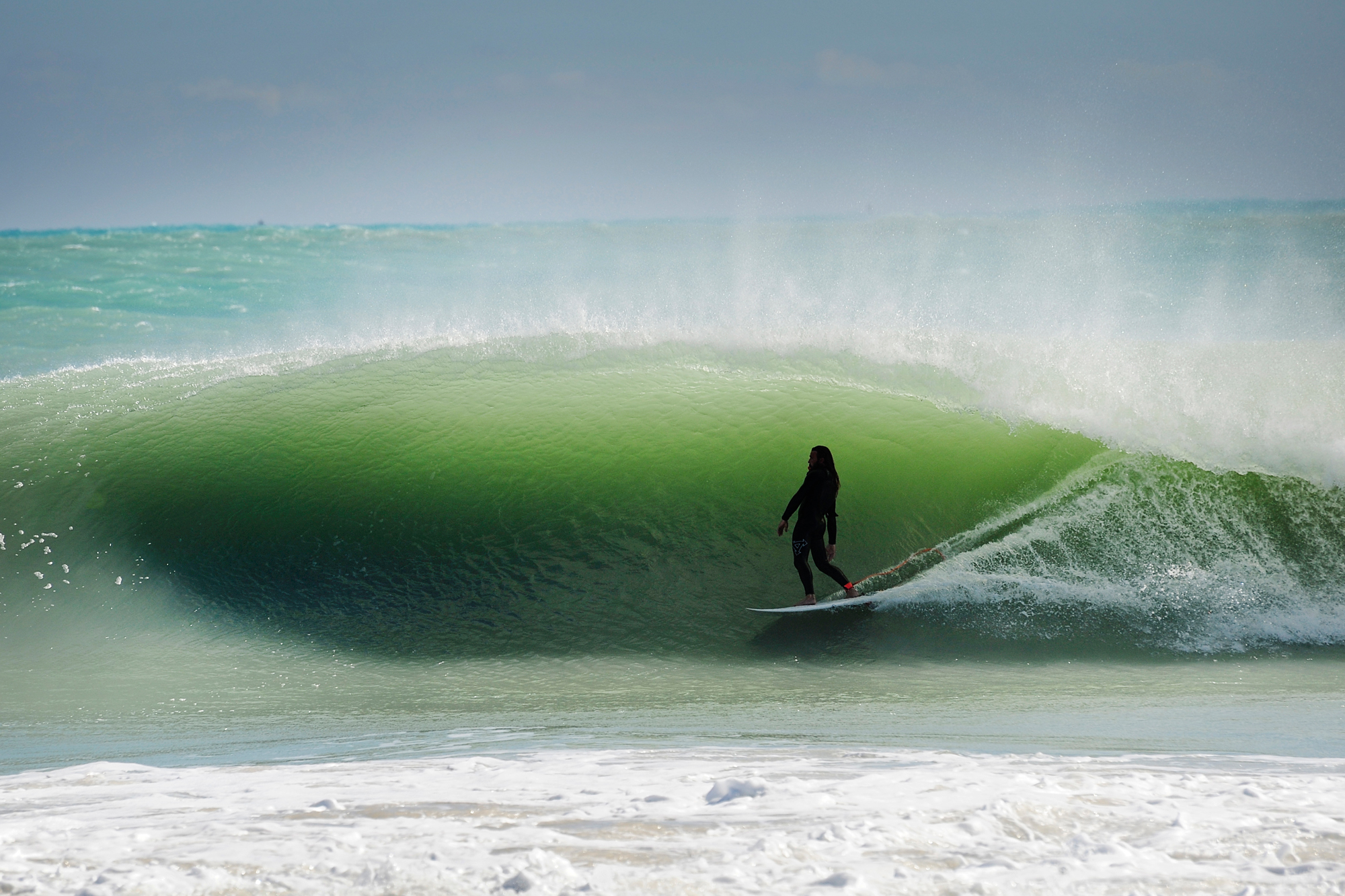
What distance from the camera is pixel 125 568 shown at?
575 cm

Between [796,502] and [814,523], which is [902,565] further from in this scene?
[796,502]

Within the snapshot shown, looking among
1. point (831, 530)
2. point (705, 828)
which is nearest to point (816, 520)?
point (831, 530)

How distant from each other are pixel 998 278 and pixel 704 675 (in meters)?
20.3

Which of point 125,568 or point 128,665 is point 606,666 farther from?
point 125,568

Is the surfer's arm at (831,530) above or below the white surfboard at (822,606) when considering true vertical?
above

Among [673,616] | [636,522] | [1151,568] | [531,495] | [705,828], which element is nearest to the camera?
[705,828]

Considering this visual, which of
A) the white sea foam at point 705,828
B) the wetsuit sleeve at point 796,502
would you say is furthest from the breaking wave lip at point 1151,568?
the white sea foam at point 705,828

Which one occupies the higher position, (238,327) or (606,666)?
(238,327)

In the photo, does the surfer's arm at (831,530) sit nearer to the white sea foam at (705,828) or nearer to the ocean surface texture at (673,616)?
the ocean surface texture at (673,616)

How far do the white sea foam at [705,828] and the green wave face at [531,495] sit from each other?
2303 mm

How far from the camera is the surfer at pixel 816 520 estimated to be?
5.26 meters

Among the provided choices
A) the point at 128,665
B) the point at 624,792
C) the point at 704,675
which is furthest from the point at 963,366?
the point at 128,665

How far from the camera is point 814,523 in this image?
5.29 metres

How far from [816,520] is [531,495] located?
207 centimetres
